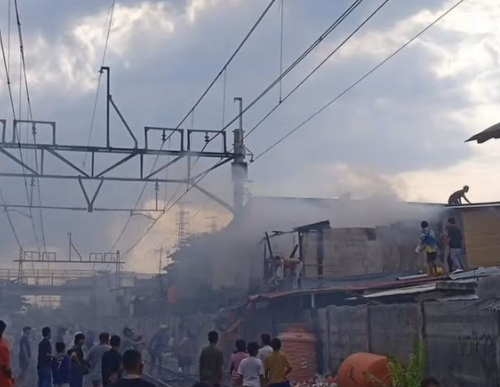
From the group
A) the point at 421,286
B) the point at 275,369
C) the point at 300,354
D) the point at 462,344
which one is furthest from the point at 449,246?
the point at 275,369

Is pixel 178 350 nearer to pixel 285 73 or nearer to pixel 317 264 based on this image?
pixel 317 264

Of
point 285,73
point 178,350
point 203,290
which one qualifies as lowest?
point 178,350

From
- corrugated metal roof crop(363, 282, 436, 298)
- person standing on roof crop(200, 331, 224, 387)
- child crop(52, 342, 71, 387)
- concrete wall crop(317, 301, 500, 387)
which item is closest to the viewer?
concrete wall crop(317, 301, 500, 387)

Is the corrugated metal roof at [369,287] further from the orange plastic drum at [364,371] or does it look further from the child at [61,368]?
the child at [61,368]

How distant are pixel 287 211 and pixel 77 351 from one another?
74.7ft

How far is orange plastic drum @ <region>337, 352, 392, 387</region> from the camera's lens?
12.9 m

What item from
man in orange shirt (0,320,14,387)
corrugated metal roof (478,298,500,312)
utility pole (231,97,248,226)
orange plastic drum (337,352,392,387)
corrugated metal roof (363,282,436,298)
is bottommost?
orange plastic drum (337,352,392,387)

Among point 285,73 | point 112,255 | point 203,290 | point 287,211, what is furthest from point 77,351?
point 112,255

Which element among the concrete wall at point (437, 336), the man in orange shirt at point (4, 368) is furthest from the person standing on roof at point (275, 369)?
the man in orange shirt at point (4, 368)

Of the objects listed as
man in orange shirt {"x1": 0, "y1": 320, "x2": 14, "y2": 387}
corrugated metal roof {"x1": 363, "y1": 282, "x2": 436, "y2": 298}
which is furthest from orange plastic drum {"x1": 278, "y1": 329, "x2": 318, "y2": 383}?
man in orange shirt {"x1": 0, "y1": 320, "x2": 14, "y2": 387}

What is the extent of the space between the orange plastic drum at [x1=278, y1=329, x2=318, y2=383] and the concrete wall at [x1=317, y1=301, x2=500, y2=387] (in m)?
0.65

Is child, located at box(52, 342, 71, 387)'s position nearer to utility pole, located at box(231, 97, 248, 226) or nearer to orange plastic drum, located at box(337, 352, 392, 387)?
orange plastic drum, located at box(337, 352, 392, 387)

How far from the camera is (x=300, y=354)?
58.8ft

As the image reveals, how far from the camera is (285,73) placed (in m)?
14.9
